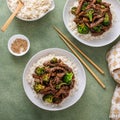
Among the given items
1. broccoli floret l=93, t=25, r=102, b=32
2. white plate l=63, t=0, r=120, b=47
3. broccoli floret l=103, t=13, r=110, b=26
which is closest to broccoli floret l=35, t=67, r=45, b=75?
white plate l=63, t=0, r=120, b=47

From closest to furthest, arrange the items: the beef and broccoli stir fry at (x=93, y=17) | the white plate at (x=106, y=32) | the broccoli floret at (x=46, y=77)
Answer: the broccoli floret at (x=46, y=77) < the beef and broccoli stir fry at (x=93, y=17) < the white plate at (x=106, y=32)

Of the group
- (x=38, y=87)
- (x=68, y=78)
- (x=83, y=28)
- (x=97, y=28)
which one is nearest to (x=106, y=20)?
(x=97, y=28)

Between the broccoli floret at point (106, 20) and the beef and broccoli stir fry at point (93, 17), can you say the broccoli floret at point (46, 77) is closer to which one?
the beef and broccoli stir fry at point (93, 17)

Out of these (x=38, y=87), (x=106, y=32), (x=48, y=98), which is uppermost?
(x=106, y=32)

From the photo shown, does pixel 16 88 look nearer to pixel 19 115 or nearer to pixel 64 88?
pixel 19 115

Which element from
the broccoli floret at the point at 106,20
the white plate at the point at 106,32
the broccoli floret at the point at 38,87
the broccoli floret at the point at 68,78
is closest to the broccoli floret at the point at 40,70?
the broccoli floret at the point at 38,87

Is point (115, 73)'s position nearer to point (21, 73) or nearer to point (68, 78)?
point (68, 78)
